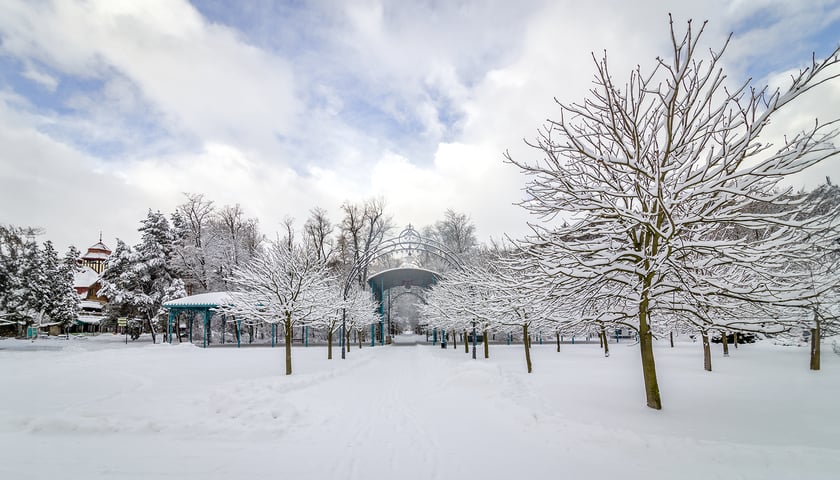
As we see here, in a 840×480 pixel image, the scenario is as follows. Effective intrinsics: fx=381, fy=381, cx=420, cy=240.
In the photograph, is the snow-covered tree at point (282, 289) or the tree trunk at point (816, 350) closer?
the tree trunk at point (816, 350)

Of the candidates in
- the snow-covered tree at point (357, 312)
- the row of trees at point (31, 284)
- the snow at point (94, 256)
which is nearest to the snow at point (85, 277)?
the snow at point (94, 256)

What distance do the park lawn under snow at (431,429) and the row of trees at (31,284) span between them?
2630 centimetres

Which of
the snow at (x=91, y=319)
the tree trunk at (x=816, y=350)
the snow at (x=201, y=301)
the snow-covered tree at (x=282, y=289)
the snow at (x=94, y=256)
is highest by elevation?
the snow at (x=94, y=256)

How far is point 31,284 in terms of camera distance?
35094 millimetres

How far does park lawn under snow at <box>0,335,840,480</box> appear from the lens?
4.95m

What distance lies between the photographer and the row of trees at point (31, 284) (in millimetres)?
29172

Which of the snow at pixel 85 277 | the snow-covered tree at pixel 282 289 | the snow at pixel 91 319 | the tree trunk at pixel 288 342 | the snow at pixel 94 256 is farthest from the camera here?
the snow at pixel 94 256

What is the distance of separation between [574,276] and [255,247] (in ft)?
140

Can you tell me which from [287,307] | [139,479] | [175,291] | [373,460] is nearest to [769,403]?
[373,460]

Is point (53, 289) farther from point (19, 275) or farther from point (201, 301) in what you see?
point (201, 301)

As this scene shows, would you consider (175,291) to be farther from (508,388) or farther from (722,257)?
(722,257)

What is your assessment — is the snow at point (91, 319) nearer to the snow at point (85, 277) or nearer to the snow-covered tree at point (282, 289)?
the snow at point (85, 277)

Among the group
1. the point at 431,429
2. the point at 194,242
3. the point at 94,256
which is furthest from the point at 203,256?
the point at 94,256

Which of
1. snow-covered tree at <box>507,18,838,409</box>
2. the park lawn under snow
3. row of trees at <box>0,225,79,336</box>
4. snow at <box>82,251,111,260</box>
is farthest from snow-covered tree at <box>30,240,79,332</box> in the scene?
snow-covered tree at <box>507,18,838,409</box>
